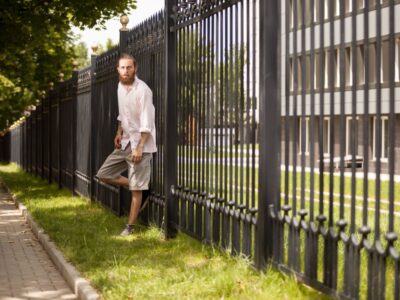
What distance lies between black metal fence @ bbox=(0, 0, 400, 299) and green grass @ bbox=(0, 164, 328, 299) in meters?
0.17

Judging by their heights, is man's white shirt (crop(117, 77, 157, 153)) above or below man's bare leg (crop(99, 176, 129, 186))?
above

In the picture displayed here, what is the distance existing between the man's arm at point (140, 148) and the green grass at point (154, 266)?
0.85 m

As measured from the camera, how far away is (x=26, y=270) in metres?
8.18

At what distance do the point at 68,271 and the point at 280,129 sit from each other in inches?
98.5

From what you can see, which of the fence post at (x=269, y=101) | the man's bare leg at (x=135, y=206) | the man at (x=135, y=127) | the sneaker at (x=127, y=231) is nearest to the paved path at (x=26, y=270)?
the sneaker at (x=127, y=231)

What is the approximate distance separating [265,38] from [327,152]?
109 cm

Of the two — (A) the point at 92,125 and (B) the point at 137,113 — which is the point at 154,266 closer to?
(B) the point at 137,113

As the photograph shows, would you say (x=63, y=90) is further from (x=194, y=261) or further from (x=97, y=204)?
(x=194, y=261)

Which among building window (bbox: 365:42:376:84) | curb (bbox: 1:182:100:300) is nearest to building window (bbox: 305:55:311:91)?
building window (bbox: 365:42:376:84)

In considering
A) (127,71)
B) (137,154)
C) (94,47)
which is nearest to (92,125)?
(94,47)

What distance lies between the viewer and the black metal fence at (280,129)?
16.1ft

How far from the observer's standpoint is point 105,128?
1240 cm

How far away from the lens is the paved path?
6988 mm

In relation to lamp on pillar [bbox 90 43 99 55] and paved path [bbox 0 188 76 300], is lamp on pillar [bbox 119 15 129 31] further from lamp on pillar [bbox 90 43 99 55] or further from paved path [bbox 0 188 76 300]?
paved path [bbox 0 188 76 300]
